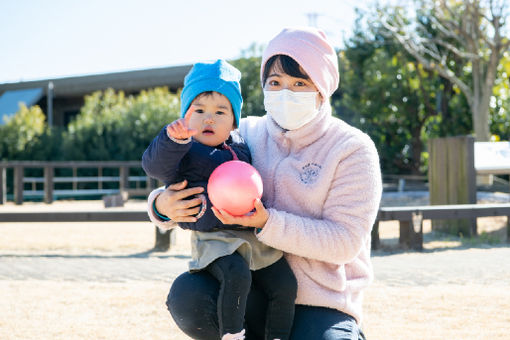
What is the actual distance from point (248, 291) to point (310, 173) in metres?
0.54

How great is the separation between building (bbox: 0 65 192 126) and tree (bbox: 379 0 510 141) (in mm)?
9713

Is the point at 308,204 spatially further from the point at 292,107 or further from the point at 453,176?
the point at 453,176

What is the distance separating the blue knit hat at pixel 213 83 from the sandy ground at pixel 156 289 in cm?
193

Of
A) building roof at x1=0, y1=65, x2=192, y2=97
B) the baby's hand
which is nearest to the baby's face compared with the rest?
the baby's hand

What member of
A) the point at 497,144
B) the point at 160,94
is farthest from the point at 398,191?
the point at 160,94

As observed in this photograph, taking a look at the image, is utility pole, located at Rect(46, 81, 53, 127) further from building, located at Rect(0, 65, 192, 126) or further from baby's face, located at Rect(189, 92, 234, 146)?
baby's face, located at Rect(189, 92, 234, 146)

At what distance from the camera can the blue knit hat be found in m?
2.70

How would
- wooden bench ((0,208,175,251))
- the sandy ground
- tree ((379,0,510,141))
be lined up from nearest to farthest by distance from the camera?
the sandy ground → wooden bench ((0,208,175,251)) → tree ((379,0,510,141))

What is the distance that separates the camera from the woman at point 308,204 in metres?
2.46

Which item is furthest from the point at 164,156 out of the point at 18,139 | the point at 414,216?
the point at 18,139

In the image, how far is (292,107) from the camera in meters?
2.65

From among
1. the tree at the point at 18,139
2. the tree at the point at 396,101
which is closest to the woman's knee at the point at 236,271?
the tree at the point at 396,101

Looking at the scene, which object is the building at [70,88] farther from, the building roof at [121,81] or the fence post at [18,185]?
the fence post at [18,185]

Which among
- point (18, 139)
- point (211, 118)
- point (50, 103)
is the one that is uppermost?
point (50, 103)
